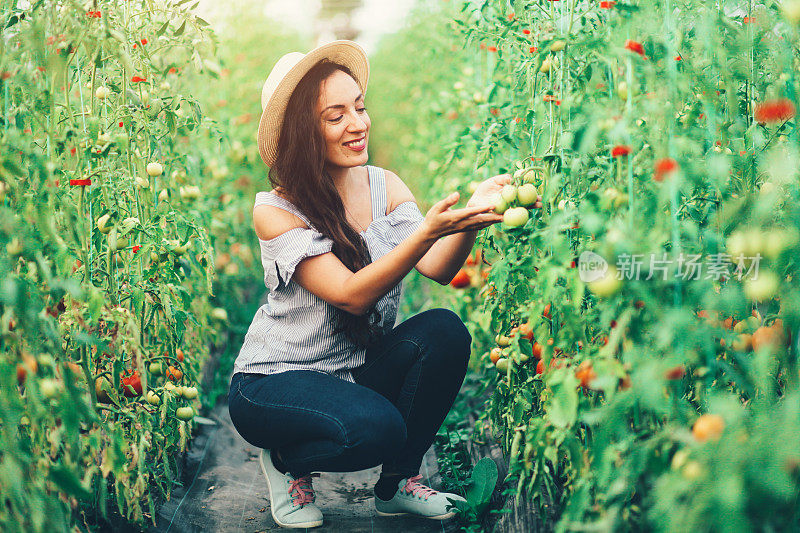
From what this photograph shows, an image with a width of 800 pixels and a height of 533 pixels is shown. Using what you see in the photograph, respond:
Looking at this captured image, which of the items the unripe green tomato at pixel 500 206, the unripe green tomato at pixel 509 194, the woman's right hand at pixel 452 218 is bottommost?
the woman's right hand at pixel 452 218

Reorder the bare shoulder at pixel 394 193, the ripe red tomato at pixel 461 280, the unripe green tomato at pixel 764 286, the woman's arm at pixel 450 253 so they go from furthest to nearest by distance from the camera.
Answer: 1. the ripe red tomato at pixel 461 280
2. the bare shoulder at pixel 394 193
3. the woman's arm at pixel 450 253
4. the unripe green tomato at pixel 764 286

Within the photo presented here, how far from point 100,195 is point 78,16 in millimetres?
384

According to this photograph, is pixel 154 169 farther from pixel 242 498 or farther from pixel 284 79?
pixel 242 498

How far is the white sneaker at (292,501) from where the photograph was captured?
5.82 feet

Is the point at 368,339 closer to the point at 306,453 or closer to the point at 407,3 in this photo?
the point at 306,453

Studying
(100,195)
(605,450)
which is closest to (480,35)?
(100,195)

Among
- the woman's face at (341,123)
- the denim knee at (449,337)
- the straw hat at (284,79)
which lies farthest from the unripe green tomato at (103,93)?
the denim knee at (449,337)

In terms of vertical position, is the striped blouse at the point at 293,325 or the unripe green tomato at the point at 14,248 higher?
the unripe green tomato at the point at 14,248

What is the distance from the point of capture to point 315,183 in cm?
182

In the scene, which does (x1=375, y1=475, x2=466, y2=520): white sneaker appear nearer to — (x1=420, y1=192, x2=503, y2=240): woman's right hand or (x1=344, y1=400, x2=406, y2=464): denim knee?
(x1=344, y1=400, x2=406, y2=464): denim knee

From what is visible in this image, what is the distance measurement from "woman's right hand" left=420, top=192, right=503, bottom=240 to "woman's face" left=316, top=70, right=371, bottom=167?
0.42 meters

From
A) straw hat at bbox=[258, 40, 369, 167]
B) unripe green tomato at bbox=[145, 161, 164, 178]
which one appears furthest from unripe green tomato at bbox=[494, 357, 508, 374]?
unripe green tomato at bbox=[145, 161, 164, 178]

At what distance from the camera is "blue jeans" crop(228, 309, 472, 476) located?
5.37 ft

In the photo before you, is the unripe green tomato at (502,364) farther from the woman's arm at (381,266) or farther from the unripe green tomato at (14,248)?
the unripe green tomato at (14,248)
